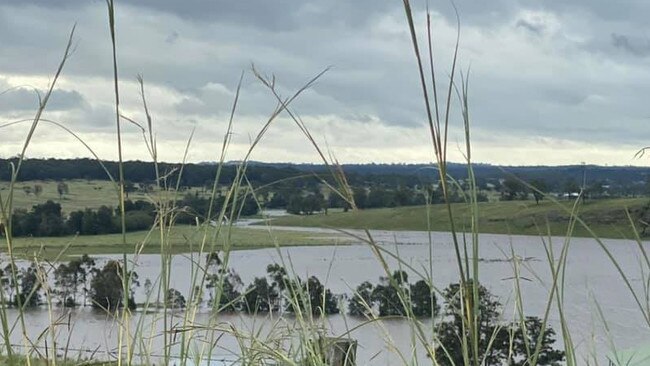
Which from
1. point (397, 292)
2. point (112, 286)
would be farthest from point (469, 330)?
point (112, 286)

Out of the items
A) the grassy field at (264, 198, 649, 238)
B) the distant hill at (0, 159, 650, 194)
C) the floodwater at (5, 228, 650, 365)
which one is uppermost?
the distant hill at (0, 159, 650, 194)

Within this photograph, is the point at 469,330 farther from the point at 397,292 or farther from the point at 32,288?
the point at 32,288

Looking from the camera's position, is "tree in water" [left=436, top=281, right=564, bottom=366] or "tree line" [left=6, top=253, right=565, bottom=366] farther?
"tree line" [left=6, top=253, right=565, bottom=366]

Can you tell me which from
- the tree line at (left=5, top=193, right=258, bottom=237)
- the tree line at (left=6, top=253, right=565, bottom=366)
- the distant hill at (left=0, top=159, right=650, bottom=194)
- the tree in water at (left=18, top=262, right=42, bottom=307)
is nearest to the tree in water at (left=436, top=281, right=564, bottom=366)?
the tree line at (left=6, top=253, right=565, bottom=366)

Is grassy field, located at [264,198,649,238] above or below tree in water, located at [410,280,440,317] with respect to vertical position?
above

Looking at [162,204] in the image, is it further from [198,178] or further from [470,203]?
[470,203]

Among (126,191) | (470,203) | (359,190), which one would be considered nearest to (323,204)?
(359,190)

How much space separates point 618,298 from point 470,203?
16.1m

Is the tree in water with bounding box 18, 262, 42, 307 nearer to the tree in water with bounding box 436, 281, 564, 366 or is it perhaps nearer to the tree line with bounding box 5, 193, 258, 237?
the tree line with bounding box 5, 193, 258, 237

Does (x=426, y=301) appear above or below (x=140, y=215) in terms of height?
below

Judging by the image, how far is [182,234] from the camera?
1446mm

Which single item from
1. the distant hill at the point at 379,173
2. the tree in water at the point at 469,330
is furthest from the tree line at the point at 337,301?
the distant hill at the point at 379,173

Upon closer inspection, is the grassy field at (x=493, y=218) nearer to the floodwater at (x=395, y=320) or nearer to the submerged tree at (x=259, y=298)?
the floodwater at (x=395, y=320)

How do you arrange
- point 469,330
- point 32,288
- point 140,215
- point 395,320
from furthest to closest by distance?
point 395,320, point 140,215, point 32,288, point 469,330
